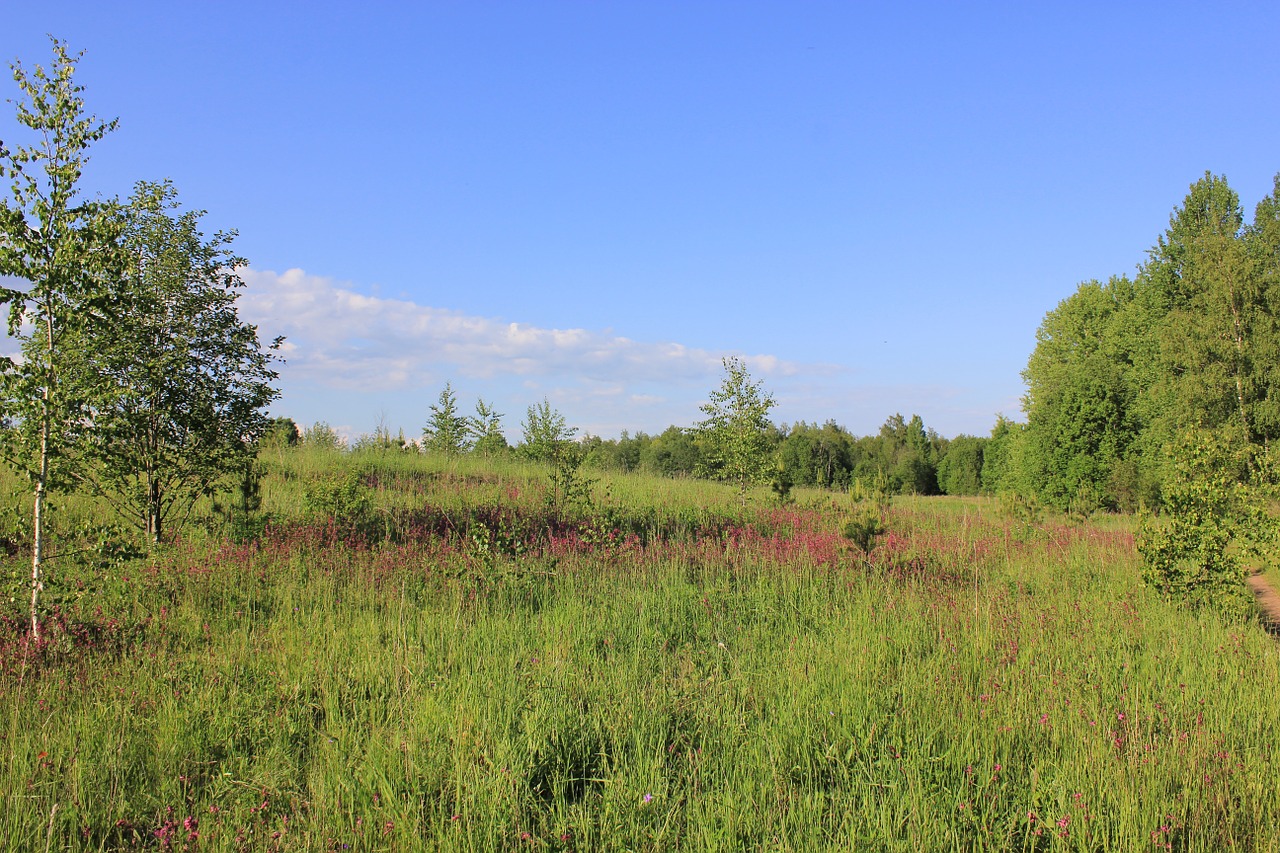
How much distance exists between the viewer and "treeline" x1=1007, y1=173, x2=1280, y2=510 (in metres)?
28.3

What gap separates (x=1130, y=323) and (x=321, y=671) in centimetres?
4554

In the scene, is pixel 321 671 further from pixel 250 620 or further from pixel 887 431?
pixel 887 431

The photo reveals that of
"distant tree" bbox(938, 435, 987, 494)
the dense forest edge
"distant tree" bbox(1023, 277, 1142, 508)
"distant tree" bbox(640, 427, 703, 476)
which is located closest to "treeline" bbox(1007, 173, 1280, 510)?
"distant tree" bbox(1023, 277, 1142, 508)

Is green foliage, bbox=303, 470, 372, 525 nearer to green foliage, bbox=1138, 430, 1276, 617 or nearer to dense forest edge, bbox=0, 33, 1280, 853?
dense forest edge, bbox=0, 33, 1280, 853

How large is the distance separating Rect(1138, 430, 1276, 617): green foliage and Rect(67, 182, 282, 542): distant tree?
11.7 meters

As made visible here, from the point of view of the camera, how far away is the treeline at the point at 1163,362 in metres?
28.3

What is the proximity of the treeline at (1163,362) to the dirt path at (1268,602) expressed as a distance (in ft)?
23.9

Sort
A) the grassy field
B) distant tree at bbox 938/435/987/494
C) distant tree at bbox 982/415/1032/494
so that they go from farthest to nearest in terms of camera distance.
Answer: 1. distant tree at bbox 938/435/987/494
2. distant tree at bbox 982/415/1032/494
3. the grassy field

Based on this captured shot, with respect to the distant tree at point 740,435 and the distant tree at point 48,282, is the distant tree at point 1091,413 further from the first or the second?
the distant tree at point 48,282

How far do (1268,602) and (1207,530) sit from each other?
5159mm

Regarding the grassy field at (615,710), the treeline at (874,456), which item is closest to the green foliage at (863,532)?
the grassy field at (615,710)

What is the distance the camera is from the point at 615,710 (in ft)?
14.8

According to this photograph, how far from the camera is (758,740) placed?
413 centimetres

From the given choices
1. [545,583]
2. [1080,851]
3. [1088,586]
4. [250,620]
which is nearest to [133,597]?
[250,620]
